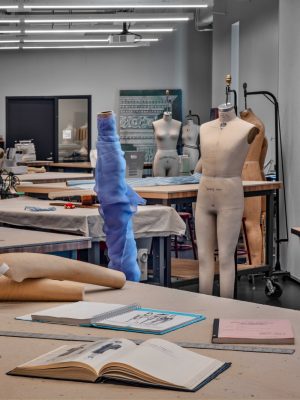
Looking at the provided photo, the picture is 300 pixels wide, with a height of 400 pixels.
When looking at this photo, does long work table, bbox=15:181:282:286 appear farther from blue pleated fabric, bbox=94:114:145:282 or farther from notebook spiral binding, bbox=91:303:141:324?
notebook spiral binding, bbox=91:303:141:324

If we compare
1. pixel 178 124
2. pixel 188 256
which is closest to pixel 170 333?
pixel 188 256

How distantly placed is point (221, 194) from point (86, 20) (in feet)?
25.6

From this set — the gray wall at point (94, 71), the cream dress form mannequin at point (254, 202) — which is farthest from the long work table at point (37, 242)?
the gray wall at point (94, 71)

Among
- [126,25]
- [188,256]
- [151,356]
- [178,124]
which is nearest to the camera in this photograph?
[151,356]

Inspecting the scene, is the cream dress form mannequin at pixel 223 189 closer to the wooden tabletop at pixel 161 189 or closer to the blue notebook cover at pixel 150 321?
the wooden tabletop at pixel 161 189

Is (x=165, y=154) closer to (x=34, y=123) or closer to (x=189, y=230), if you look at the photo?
(x=189, y=230)

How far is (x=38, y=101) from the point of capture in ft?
65.5

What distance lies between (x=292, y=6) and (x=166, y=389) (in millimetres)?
7275

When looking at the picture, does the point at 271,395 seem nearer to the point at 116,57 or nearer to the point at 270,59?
the point at 270,59

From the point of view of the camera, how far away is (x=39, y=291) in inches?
113

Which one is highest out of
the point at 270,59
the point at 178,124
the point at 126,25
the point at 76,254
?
the point at 126,25

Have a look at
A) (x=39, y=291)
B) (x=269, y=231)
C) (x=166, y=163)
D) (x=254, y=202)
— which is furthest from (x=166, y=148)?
(x=39, y=291)

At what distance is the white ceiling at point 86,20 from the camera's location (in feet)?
38.9

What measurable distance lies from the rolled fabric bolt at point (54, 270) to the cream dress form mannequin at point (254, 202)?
5268 millimetres
